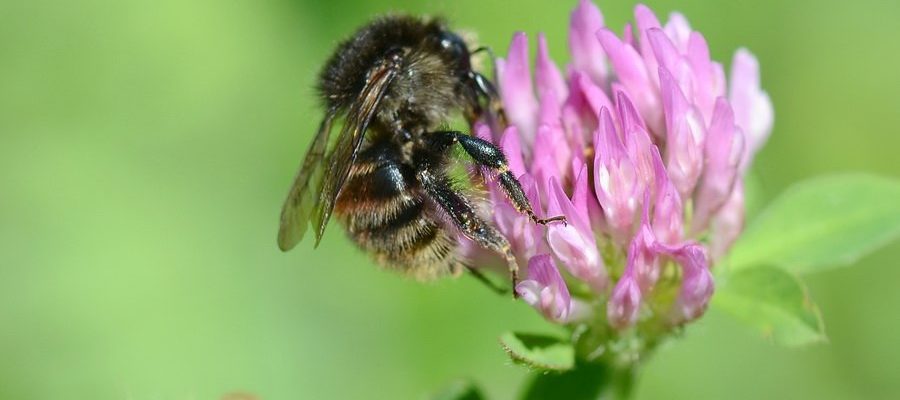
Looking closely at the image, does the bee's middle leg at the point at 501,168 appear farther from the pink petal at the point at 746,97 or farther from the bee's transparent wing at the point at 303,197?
the pink petal at the point at 746,97

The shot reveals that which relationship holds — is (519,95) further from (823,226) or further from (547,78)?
(823,226)

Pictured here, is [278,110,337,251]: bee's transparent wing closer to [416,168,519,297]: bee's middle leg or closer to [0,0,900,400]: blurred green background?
[416,168,519,297]: bee's middle leg

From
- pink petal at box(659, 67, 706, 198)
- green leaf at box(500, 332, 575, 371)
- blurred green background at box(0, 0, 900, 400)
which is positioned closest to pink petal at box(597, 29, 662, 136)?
pink petal at box(659, 67, 706, 198)

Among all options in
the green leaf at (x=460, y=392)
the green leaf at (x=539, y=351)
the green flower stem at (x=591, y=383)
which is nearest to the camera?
the green leaf at (x=539, y=351)

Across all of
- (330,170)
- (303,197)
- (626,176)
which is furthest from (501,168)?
(303,197)

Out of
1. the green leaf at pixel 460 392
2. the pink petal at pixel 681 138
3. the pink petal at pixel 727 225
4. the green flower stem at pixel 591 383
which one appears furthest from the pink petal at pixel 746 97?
the green leaf at pixel 460 392

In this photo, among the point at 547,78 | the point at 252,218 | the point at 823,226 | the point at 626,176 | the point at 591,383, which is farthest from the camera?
the point at 252,218
